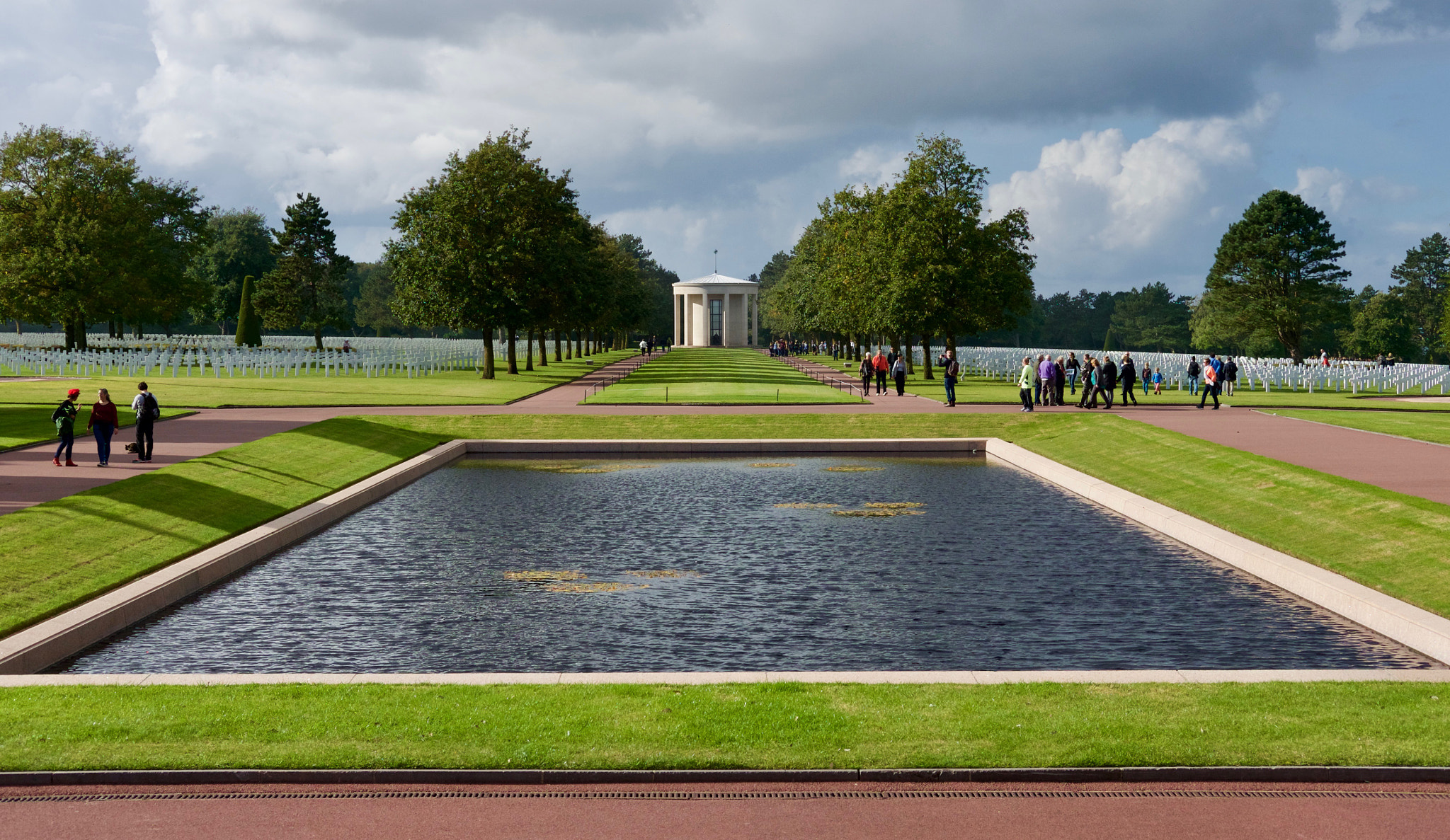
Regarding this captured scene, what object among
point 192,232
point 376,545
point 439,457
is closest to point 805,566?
point 376,545

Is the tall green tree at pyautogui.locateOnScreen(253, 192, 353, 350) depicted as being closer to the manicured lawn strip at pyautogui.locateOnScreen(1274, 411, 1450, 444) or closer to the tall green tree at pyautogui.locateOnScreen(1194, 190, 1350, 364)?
the tall green tree at pyautogui.locateOnScreen(1194, 190, 1350, 364)

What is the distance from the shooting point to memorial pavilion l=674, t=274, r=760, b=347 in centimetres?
16588

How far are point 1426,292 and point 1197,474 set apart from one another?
133410mm

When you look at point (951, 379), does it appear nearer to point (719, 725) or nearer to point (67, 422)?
point (67, 422)

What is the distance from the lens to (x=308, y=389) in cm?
4775

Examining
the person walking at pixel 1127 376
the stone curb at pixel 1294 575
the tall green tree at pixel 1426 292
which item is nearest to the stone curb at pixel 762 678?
the stone curb at pixel 1294 575

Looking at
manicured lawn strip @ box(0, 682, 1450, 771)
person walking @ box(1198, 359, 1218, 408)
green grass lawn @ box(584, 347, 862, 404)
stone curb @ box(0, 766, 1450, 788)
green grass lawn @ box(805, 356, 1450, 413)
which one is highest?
person walking @ box(1198, 359, 1218, 408)

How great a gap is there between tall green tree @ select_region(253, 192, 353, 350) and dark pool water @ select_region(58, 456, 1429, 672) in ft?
278

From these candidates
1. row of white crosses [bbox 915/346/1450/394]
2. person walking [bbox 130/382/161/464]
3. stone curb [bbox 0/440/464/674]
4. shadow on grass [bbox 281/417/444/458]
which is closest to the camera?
stone curb [bbox 0/440/464/674]

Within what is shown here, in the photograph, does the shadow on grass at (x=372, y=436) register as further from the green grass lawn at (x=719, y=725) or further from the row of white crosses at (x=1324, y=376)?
the row of white crosses at (x=1324, y=376)

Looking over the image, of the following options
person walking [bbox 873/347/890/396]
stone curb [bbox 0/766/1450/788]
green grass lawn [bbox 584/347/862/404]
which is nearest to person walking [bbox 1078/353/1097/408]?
green grass lawn [bbox 584/347/862/404]

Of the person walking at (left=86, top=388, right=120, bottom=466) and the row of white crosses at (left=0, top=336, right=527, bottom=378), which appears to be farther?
the row of white crosses at (left=0, top=336, right=527, bottom=378)

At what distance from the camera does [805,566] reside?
15.2 m

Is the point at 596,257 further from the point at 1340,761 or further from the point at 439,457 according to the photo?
Result: the point at 1340,761
